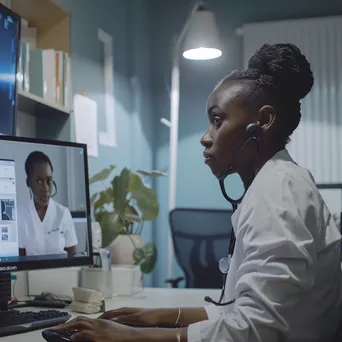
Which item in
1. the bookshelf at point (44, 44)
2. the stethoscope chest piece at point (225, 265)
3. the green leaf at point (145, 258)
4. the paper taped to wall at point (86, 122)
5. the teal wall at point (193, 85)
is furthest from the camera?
the teal wall at point (193, 85)

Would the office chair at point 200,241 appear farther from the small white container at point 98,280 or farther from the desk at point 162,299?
the small white container at point 98,280

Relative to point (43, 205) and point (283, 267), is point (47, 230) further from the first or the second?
point (283, 267)

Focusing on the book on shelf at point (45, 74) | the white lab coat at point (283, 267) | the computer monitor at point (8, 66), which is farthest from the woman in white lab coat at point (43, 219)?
the white lab coat at point (283, 267)

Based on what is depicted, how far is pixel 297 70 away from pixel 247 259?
393 millimetres

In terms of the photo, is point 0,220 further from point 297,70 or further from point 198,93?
point 198,93

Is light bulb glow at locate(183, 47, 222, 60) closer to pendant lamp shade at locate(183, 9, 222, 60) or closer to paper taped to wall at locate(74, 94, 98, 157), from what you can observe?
pendant lamp shade at locate(183, 9, 222, 60)

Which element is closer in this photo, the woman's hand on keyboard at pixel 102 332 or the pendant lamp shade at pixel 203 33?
the woman's hand on keyboard at pixel 102 332

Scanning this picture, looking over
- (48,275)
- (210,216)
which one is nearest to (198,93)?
(210,216)

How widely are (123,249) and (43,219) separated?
47 centimetres

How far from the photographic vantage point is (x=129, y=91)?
3.34 meters

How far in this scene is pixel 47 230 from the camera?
1.43 m

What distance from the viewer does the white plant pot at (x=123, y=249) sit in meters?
1.83

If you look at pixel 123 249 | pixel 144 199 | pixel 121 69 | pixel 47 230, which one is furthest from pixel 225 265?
pixel 121 69

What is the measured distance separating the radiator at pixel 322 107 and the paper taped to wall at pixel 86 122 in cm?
133
